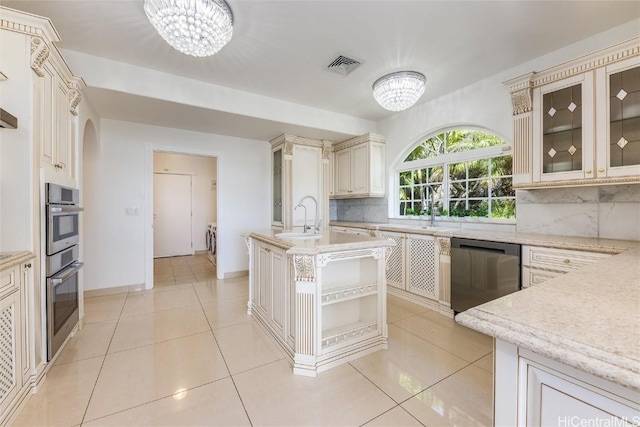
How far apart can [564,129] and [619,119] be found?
32cm

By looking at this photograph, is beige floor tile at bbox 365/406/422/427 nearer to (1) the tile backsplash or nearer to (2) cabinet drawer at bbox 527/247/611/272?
(2) cabinet drawer at bbox 527/247/611/272

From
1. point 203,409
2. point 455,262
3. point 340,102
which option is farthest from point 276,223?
point 203,409

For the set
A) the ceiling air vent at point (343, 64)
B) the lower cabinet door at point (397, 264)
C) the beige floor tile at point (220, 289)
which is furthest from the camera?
the beige floor tile at point (220, 289)

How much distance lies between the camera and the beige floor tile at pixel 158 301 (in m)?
3.12

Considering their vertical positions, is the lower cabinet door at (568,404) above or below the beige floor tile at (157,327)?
above

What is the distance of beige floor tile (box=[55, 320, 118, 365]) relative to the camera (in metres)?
2.14

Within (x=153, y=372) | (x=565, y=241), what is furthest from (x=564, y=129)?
(x=153, y=372)

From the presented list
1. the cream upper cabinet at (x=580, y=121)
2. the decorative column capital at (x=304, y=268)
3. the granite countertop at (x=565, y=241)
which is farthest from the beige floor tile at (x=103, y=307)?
the cream upper cabinet at (x=580, y=121)

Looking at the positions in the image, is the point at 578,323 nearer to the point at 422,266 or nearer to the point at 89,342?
the point at 422,266

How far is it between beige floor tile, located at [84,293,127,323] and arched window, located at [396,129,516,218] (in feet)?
13.3

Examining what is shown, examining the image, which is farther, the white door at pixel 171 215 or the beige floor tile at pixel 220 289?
the white door at pixel 171 215

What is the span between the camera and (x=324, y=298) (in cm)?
205

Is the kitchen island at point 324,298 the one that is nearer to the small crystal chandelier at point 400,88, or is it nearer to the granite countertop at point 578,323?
the granite countertop at point 578,323

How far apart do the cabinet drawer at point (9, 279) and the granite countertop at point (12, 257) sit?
5cm
